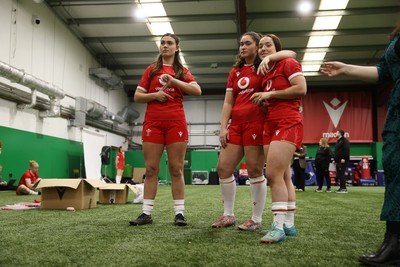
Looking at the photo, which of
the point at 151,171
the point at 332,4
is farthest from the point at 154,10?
the point at 151,171

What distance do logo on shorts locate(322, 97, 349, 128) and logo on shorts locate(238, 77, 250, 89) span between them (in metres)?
18.4

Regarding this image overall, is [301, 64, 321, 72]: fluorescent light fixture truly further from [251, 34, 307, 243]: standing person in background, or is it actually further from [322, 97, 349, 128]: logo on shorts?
[251, 34, 307, 243]: standing person in background

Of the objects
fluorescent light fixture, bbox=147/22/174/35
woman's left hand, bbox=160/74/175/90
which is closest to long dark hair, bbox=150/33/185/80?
woman's left hand, bbox=160/74/175/90

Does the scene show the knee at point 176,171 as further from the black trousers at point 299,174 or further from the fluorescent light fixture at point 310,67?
the fluorescent light fixture at point 310,67

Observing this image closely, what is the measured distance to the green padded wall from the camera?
10.3m


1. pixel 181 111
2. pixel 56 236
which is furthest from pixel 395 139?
pixel 56 236

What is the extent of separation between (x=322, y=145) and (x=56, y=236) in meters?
8.51

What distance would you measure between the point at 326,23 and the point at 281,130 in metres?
11.7

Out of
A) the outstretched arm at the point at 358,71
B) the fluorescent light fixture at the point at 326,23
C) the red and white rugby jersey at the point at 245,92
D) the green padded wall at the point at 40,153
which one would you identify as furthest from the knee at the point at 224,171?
the fluorescent light fixture at the point at 326,23

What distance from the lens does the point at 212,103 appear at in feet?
70.5

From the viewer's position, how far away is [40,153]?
1195cm

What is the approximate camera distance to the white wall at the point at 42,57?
10.2 m

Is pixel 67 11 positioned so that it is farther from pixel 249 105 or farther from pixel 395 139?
pixel 395 139

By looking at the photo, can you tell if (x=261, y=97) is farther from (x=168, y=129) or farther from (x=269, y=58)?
(x=168, y=129)
